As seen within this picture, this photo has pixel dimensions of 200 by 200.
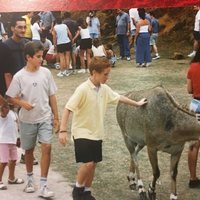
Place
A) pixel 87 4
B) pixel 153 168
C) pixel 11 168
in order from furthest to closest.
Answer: pixel 11 168 < pixel 153 168 < pixel 87 4

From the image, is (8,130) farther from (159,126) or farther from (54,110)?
(159,126)

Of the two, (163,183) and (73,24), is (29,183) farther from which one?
(73,24)

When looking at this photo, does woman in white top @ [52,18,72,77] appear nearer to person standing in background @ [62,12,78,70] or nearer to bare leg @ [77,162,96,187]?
person standing in background @ [62,12,78,70]

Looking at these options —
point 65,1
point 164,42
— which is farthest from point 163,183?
point 164,42

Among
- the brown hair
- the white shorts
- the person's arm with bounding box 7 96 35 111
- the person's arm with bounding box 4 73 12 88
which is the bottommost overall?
the white shorts

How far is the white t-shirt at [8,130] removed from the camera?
5.59 metres

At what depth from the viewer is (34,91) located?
5.09 meters

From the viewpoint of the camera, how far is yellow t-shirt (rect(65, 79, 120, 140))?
14.5ft

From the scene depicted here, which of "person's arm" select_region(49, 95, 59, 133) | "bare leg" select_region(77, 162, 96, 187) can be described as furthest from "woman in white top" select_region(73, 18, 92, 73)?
"bare leg" select_region(77, 162, 96, 187)

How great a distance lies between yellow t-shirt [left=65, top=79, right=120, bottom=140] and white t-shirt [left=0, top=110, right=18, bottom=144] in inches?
51.5

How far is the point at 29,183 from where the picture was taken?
5.54m

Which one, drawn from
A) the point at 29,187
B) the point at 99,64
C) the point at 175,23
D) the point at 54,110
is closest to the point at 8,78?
the point at 54,110

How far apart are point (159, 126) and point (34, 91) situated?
1.33 meters

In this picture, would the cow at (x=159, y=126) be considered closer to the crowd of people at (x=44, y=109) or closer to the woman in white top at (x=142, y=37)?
the crowd of people at (x=44, y=109)
